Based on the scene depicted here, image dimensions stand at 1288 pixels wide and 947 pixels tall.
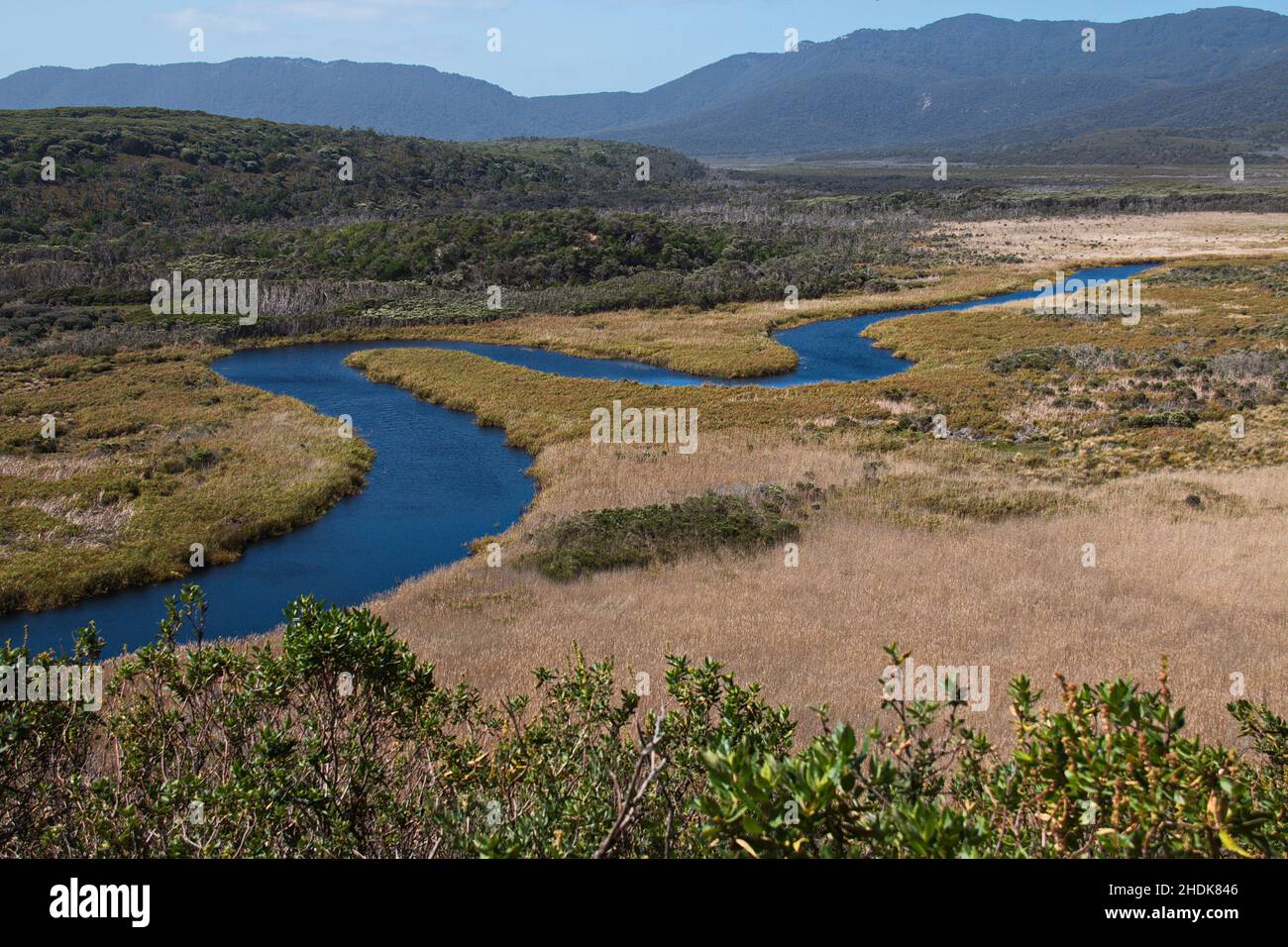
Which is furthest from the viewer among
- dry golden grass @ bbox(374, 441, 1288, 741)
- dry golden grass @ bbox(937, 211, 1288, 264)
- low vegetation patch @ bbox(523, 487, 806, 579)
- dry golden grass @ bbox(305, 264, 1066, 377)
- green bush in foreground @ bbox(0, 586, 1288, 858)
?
dry golden grass @ bbox(937, 211, 1288, 264)

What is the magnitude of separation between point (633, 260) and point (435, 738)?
242ft

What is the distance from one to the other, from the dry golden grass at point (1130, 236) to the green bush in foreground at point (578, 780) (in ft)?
268

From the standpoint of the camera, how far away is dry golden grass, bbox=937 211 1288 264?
269ft

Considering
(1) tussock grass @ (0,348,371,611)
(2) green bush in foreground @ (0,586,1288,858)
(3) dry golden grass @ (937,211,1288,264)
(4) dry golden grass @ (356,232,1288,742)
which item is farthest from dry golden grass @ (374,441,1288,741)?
(3) dry golden grass @ (937,211,1288,264)

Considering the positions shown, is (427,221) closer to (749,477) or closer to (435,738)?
(749,477)

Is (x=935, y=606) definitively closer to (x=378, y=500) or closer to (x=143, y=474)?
(x=378, y=500)

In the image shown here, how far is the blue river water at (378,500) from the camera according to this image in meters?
21.1

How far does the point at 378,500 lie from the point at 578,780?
2338 centimetres

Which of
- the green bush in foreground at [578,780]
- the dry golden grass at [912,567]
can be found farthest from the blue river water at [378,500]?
the green bush in foreground at [578,780]

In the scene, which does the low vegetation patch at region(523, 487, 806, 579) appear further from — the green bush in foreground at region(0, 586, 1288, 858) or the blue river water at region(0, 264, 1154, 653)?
the green bush in foreground at region(0, 586, 1288, 858)

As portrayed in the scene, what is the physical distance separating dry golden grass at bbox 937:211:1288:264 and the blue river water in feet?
139

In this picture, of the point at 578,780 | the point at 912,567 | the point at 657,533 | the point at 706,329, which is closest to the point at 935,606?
the point at 912,567

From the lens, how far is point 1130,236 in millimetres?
95750
